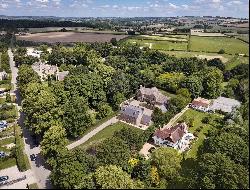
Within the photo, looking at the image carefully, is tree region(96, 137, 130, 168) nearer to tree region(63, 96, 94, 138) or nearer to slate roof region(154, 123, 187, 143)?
slate roof region(154, 123, 187, 143)

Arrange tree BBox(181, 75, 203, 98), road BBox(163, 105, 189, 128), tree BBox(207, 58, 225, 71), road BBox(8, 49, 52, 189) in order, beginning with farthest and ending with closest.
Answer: tree BBox(207, 58, 225, 71) < tree BBox(181, 75, 203, 98) < road BBox(163, 105, 189, 128) < road BBox(8, 49, 52, 189)

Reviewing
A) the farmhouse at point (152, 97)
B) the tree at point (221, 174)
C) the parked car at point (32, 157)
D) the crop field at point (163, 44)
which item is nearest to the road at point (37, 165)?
the parked car at point (32, 157)

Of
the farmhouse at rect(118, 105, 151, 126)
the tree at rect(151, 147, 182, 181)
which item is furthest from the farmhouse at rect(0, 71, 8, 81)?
the tree at rect(151, 147, 182, 181)

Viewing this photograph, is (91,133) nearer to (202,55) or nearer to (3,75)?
(3,75)

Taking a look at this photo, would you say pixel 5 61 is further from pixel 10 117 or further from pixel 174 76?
pixel 174 76

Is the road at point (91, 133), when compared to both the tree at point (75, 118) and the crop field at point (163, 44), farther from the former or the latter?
the crop field at point (163, 44)
